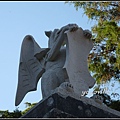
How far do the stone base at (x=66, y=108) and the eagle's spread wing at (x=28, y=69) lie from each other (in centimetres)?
94

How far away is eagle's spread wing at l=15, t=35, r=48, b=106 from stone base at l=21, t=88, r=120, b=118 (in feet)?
3.08

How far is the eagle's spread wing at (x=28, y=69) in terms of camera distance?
5301 millimetres

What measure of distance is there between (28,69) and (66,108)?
4.75 ft

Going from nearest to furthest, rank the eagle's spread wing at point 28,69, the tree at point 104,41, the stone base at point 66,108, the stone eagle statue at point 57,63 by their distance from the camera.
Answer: the stone base at point 66,108, the stone eagle statue at point 57,63, the eagle's spread wing at point 28,69, the tree at point 104,41

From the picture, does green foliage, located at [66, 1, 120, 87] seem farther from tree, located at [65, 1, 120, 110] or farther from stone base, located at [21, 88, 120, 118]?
stone base, located at [21, 88, 120, 118]

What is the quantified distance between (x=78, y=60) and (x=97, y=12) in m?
4.88

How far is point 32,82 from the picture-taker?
534cm

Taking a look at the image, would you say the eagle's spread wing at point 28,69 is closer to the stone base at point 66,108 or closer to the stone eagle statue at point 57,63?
the stone eagle statue at point 57,63

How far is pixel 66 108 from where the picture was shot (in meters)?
4.17

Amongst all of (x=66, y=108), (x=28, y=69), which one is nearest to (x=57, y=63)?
(x=28, y=69)

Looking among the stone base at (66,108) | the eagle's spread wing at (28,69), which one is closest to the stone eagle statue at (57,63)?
the eagle's spread wing at (28,69)

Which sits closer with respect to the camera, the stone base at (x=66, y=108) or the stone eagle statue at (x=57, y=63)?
the stone base at (x=66, y=108)

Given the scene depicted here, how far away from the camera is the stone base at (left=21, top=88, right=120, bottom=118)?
4.11 meters

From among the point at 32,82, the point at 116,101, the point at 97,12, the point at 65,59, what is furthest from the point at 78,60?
the point at 97,12
